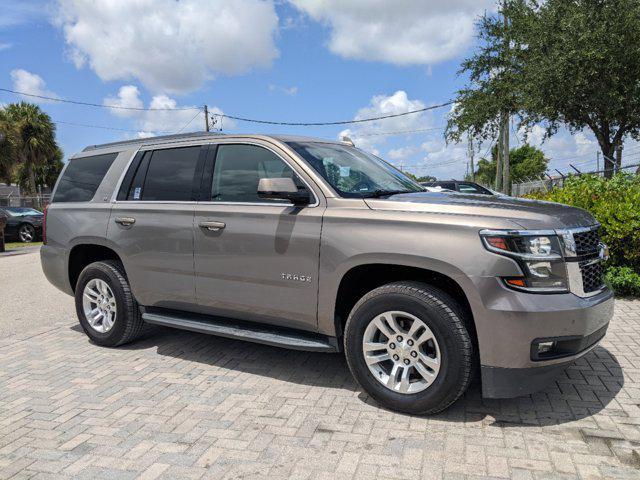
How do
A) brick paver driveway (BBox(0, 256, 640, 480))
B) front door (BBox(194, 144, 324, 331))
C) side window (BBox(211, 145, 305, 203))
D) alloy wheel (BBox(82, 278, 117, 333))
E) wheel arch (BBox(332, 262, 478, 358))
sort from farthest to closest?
alloy wheel (BBox(82, 278, 117, 333)) < side window (BBox(211, 145, 305, 203)) < front door (BBox(194, 144, 324, 331)) < wheel arch (BBox(332, 262, 478, 358)) < brick paver driveway (BBox(0, 256, 640, 480))

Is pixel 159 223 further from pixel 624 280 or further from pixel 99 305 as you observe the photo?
pixel 624 280

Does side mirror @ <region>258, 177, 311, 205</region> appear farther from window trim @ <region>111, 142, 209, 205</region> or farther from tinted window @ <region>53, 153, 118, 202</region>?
tinted window @ <region>53, 153, 118, 202</region>

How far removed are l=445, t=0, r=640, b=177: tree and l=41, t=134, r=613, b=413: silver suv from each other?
14.0m

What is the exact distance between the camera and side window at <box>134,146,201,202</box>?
4.67m

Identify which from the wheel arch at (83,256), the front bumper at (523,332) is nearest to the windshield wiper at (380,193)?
the front bumper at (523,332)

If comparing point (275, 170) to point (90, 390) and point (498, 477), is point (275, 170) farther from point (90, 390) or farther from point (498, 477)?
point (498, 477)

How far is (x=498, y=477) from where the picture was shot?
2.84 metres

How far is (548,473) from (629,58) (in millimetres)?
18678

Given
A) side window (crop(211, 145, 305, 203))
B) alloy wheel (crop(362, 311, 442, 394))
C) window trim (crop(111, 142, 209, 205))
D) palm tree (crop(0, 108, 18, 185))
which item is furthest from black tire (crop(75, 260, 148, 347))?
palm tree (crop(0, 108, 18, 185))

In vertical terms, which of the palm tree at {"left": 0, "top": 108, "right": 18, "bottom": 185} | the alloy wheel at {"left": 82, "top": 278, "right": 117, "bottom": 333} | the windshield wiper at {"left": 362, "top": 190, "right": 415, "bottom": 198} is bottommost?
the alloy wheel at {"left": 82, "top": 278, "right": 117, "bottom": 333}

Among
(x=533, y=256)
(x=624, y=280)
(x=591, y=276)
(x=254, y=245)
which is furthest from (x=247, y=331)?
(x=624, y=280)

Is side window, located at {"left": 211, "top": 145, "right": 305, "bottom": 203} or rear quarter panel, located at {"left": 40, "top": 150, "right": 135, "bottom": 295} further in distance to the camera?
rear quarter panel, located at {"left": 40, "top": 150, "right": 135, "bottom": 295}

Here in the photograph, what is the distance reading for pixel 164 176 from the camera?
16.0 feet

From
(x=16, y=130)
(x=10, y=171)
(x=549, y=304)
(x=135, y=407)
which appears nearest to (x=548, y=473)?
(x=549, y=304)
